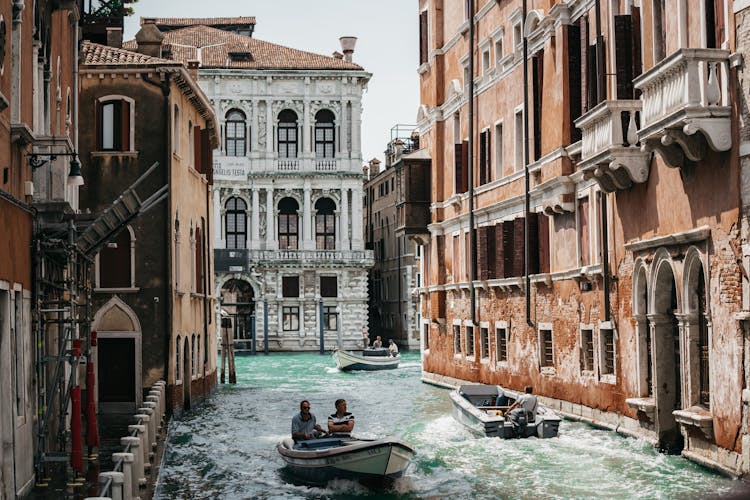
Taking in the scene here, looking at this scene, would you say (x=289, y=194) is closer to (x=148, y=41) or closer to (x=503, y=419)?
(x=148, y=41)

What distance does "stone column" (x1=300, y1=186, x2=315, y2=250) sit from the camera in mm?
59094

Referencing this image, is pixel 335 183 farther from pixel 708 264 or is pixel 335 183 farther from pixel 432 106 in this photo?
pixel 708 264

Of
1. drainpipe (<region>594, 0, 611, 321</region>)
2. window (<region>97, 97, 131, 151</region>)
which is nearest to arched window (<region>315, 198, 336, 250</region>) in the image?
window (<region>97, 97, 131, 151</region>)

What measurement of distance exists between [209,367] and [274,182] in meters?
29.6

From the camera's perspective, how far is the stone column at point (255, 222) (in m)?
58.9

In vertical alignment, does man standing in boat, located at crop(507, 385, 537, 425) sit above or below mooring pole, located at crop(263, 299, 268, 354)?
below

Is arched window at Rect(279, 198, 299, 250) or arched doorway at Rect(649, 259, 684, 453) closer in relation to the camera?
arched doorway at Rect(649, 259, 684, 453)

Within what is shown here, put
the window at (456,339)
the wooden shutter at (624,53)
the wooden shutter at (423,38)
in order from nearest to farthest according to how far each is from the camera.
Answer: the wooden shutter at (624,53) < the window at (456,339) < the wooden shutter at (423,38)

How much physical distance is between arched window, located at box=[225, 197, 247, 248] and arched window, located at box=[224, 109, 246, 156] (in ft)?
7.87

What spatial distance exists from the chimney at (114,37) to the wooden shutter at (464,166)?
28.8 feet

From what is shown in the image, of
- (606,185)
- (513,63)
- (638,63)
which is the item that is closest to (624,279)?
(606,185)

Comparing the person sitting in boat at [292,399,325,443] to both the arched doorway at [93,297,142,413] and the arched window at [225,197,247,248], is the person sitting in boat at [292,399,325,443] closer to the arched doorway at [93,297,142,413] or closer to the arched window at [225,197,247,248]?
the arched doorway at [93,297,142,413]

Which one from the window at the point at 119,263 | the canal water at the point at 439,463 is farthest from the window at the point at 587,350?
the window at the point at 119,263

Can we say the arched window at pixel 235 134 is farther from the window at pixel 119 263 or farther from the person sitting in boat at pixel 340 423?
the person sitting in boat at pixel 340 423
